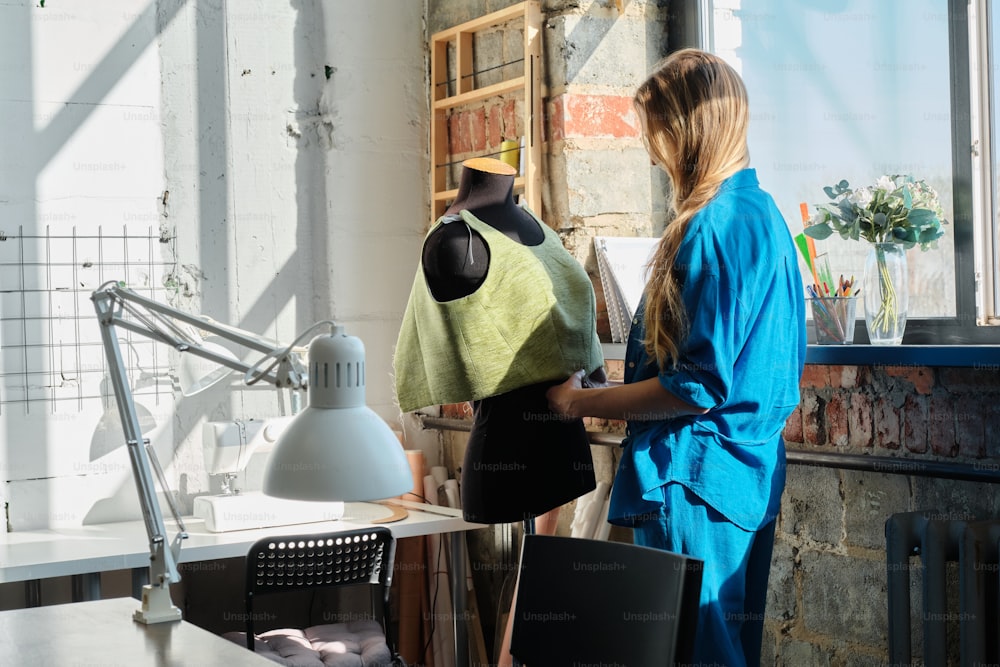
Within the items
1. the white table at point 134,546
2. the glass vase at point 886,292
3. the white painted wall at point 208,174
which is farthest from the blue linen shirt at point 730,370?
the white painted wall at point 208,174

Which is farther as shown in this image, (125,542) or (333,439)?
(125,542)

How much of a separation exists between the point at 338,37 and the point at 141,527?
5.60 feet

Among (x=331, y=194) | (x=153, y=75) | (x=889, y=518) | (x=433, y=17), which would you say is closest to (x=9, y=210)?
(x=153, y=75)

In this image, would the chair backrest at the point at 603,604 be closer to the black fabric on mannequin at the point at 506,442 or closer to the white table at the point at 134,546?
the black fabric on mannequin at the point at 506,442

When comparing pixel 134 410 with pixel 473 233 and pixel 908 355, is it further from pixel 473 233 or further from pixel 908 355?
pixel 908 355

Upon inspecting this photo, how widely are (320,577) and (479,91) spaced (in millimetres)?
1577

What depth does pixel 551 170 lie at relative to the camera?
3.20 meters


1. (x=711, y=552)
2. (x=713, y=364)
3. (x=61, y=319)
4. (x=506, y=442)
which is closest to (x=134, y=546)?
(x=61, y=319)

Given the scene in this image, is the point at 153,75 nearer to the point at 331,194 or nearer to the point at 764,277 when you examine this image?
the point at 331,194

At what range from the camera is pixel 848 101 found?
2.64 metres

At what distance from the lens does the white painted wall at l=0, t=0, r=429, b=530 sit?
3137mm

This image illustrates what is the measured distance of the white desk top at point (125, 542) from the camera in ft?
8.61

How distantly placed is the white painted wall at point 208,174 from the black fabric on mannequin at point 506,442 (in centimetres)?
120

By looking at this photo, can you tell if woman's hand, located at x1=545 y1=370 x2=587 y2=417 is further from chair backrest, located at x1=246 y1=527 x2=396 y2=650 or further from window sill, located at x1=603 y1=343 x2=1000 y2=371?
chair backrest, located at x1=246 y1=527 x2=396 y2=650
